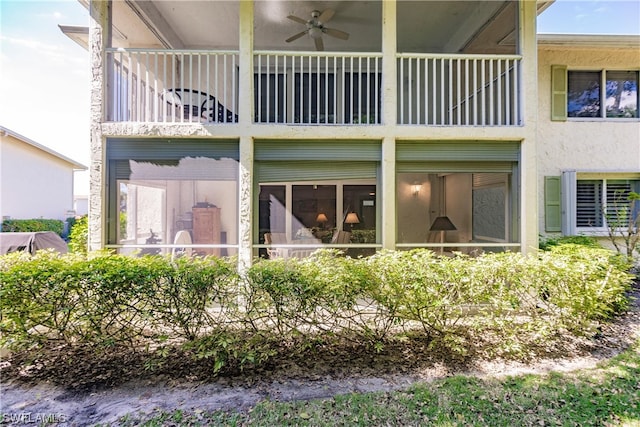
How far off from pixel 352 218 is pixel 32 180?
48.6ft

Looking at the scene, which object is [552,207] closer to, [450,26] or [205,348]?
[450,26]

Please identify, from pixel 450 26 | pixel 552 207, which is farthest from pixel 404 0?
pixel 552 207

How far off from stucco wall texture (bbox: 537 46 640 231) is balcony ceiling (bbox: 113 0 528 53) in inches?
52.5

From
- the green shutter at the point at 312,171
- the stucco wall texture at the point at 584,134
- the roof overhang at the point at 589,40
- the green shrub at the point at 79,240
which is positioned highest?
the roof overhang at the point at 589,40

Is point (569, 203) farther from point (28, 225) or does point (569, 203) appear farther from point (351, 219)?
point (28, 225)

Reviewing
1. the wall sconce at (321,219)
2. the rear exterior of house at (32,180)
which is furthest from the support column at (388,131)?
the rear exterior of house at (32,180)

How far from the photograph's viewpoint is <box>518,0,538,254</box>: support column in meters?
5.61

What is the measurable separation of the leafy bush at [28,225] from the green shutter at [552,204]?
17.1m

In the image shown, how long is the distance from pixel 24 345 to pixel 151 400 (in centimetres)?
168

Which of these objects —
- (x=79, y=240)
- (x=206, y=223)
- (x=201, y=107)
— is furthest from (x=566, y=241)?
(x=79, y=240)

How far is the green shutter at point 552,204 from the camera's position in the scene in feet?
23.8

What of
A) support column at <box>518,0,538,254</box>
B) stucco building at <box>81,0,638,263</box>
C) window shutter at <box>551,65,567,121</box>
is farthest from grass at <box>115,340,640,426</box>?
window shutter at <box>551,65,567,121</box>

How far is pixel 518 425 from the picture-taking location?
9.32ft

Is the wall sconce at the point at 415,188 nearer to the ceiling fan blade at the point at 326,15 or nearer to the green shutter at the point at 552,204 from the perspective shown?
the green shutter at the point at 552,204
